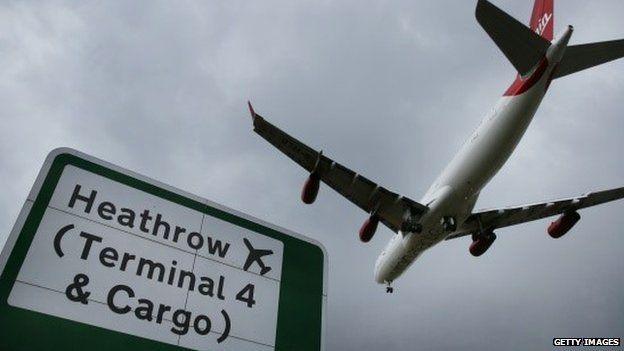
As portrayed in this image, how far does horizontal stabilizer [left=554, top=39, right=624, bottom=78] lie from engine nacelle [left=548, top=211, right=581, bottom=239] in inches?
427

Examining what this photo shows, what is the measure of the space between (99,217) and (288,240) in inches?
64.5

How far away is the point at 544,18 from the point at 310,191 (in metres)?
18.8

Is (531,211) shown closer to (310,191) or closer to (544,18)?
(544,18)

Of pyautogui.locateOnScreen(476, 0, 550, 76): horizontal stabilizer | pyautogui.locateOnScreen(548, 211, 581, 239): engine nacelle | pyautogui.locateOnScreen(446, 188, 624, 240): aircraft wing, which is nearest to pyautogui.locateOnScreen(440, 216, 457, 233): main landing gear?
pyautogui.locateOnScreen(446, 188, 624, 240): aircraft wing

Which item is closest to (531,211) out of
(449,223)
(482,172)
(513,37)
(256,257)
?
(449,223)

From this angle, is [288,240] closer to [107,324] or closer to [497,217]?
[107,324]

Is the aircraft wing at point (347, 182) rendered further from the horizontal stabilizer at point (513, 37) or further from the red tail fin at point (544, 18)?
the red tail fin at point (544, 18)

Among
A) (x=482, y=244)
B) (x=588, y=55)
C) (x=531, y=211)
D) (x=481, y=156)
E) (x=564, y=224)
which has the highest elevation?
(x=588, y=55)

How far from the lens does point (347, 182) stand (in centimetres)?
3073

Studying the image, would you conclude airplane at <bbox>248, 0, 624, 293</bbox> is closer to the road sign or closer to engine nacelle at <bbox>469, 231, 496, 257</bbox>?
engine nacelle at <bbox>469, 231, 496, 257</bbox>

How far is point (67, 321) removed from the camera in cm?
306

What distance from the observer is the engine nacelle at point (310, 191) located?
2717 centimetres

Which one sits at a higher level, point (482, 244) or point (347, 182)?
point (347, 182)

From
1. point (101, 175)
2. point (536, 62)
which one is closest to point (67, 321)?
point (101, 175)
